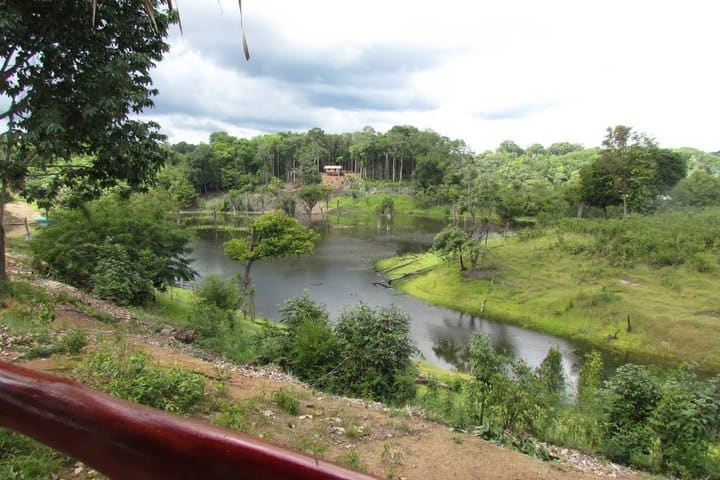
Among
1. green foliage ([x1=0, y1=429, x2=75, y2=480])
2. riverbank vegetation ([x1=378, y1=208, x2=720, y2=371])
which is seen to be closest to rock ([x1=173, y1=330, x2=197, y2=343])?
green foliage ([x1=0, y1=429, x2=75, y2=480])

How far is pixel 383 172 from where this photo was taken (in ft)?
349

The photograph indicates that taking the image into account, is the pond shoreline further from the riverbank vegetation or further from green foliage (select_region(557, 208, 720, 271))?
green foliage (select_region(557, 208, 720, 271))

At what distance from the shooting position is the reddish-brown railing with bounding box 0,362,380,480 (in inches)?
30.3

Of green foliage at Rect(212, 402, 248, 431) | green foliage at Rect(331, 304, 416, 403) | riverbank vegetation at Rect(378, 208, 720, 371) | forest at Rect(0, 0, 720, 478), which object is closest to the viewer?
green foliage at Rect(212, 402, 248, 431)

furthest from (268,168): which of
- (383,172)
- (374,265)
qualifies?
(374,265)

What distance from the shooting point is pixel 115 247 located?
56.9 feet

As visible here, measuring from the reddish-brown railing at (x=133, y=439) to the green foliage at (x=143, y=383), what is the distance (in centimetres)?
511

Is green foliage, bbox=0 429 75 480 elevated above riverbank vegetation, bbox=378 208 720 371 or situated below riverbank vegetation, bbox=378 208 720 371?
above

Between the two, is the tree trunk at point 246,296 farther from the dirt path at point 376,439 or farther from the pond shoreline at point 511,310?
the dirt path at point 376,439

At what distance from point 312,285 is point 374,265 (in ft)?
29.5

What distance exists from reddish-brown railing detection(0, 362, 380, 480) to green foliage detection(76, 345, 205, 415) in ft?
16.8

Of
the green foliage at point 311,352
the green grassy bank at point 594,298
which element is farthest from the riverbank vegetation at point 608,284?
the green foliage at point 311,352

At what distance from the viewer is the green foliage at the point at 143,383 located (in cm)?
554

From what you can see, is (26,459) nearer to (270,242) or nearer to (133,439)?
(133,439)
